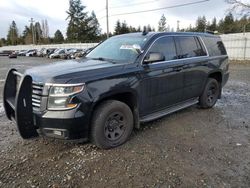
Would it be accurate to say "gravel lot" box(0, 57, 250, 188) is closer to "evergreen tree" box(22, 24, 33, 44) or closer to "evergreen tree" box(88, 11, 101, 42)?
"evergreen tree" box(88, 11, 101, 42)

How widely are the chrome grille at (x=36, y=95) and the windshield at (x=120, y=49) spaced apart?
57.4 inches

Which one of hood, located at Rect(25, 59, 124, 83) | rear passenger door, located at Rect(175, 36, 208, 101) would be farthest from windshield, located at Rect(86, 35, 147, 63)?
rear passenger door, located at Rect(175, 36, 208, 101)

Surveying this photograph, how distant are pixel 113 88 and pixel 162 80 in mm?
1207

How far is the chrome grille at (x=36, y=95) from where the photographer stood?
3441 millimetres

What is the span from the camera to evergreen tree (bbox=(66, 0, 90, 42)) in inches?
2788

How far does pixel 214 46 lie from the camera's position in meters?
6.25

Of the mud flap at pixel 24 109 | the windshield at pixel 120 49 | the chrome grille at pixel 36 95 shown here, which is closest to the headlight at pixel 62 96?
the chrome grille at pixel 36 95

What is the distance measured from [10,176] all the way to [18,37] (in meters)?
113

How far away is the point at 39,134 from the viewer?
356 centimetres

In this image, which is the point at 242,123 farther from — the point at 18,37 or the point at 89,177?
the point at 18,37

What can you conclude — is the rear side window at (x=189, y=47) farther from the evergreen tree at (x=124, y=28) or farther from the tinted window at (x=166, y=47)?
the evergreen tree at (x=124, y=28)

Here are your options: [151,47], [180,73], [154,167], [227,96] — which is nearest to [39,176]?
[154,167]

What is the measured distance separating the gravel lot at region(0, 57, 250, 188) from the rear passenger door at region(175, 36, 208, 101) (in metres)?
0.87

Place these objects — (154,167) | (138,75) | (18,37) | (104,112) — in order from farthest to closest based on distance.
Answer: (18,37), (138,75), (104,112), (154,167)
